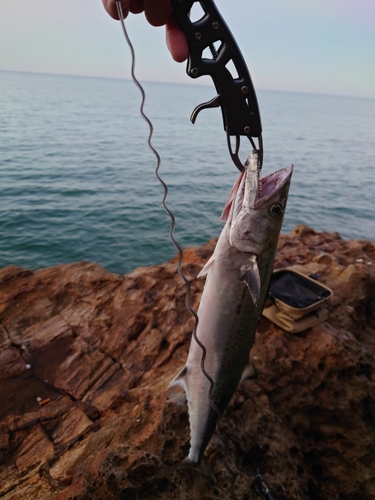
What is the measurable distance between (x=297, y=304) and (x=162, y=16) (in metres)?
3.06

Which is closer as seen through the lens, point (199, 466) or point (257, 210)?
point (257, 210)

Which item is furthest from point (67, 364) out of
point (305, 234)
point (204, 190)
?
point (204, 190)

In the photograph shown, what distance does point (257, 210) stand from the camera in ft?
7.58

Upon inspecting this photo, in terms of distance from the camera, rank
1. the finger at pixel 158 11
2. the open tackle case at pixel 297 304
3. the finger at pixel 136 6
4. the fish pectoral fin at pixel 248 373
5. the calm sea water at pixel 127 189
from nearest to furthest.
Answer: the finger at pixel 158 11 < the finger at pixel 136 6 < the fish pectoral fin at pixel 248 373 < the open tackle case at pixel 297 304 < the calm sea water at pixel 127 189

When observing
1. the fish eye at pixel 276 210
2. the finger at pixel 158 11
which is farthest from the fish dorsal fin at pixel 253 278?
the finger at pixel 158 11

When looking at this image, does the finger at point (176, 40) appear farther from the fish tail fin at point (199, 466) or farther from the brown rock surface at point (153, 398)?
the fish tail fin at point (199, 466)

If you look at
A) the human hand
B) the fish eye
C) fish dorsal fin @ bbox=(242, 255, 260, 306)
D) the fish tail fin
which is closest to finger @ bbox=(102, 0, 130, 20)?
Answer: the human hand

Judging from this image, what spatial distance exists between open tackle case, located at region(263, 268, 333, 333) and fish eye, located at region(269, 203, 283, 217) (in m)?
1.82

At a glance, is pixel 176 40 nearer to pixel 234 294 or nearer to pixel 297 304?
pixel 234 294

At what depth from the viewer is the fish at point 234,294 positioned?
7.63 ft

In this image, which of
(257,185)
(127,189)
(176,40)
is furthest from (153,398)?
(127,189)

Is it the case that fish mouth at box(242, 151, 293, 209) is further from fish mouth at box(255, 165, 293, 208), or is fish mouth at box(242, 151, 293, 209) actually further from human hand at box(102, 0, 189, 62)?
human hand at box(102, 0, 189, 62)

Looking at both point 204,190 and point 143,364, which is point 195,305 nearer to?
point 143,364

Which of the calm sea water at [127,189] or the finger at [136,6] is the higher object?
the finger at [136,6]
